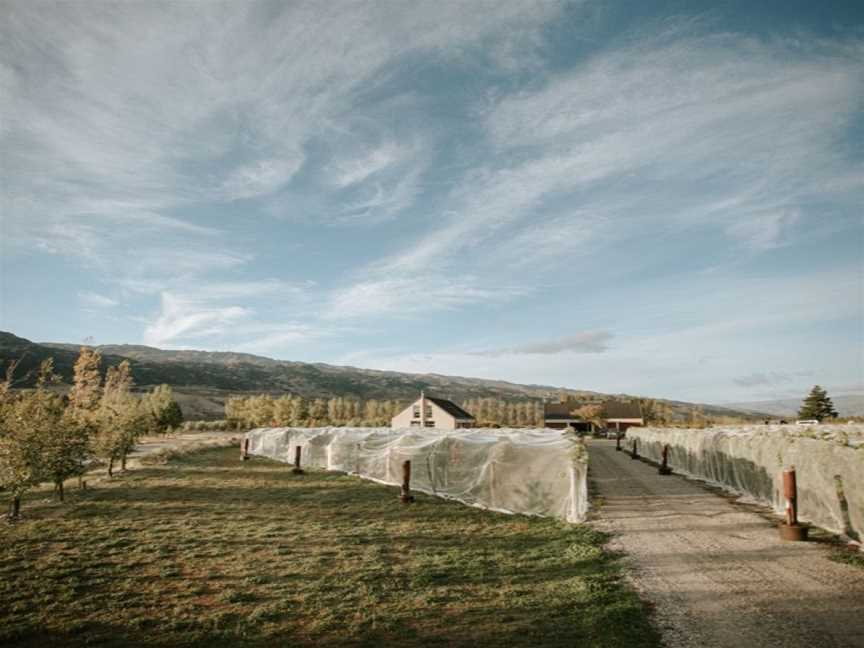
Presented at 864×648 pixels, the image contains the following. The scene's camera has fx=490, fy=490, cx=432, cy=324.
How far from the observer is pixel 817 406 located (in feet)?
221

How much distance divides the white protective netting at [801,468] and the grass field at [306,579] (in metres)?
5.77

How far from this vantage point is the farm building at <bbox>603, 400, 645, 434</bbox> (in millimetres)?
84000

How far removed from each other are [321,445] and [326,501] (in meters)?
11.1

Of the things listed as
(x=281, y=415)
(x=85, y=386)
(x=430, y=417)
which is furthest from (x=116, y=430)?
(x=430, y=417)

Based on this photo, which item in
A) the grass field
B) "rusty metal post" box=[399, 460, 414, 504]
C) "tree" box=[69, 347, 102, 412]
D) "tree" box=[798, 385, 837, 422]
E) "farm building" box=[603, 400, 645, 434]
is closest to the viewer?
the grass field

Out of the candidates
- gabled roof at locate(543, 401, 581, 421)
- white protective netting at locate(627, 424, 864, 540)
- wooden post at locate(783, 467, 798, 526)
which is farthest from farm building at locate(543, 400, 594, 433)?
wooden post at locate(783, 467, 798, 526)

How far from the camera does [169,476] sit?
22.8 meters

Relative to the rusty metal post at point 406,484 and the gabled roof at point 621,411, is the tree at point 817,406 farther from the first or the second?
the rusty metal post at point 406,484

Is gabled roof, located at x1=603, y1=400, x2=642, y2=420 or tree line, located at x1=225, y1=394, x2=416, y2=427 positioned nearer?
tree line, located at x1=225, y1=394, x2=416, y2=427

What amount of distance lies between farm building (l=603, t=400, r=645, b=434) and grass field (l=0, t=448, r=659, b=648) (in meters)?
76.0

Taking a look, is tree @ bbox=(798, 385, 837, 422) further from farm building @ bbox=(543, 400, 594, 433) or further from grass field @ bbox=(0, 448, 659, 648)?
grass field @ bbox=(0, 448, 659, 648)

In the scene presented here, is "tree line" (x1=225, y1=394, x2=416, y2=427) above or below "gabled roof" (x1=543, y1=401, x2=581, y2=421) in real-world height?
below

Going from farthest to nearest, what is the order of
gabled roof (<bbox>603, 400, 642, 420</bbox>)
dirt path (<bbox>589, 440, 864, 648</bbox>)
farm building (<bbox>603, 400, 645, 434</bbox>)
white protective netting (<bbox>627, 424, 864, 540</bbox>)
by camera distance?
gabled roof (<bbox>603, 400, 642, 420</bbox>) < farm building (<bbox>603, 400, 645, 434</bbox>) < white protective netting (<bbox>627, 424, 864, 540</bbox>) < dirt path (<bbox>589, 440, 864, 648</bbox>)

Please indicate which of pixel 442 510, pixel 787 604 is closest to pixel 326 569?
pixel 442 510
